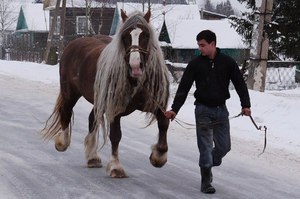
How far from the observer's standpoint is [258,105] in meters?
13.7

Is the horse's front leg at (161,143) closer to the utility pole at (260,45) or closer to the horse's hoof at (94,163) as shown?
the horse's hoof at (94,163)

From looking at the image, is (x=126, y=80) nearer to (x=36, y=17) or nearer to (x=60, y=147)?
(x=60, y=147)

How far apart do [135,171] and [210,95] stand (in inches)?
65.5

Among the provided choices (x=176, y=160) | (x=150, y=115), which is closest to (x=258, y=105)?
(x=176, y=160)

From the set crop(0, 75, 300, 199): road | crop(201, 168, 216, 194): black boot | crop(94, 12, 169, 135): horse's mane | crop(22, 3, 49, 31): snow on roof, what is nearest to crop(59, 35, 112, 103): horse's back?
crop(94, 12, 169, 135): horse's mane

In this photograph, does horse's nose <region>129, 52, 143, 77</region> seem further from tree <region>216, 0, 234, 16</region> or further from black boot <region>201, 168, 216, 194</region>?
tree <region>216, 0, 234, 16</region>

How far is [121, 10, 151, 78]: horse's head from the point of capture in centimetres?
610

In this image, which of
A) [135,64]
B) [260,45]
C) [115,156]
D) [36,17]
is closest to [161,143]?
[115,156]

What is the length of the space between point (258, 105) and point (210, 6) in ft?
457

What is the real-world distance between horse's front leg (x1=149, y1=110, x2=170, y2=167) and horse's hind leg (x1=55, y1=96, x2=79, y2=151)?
1791 mm

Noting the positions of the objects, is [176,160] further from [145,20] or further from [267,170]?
[145,20]

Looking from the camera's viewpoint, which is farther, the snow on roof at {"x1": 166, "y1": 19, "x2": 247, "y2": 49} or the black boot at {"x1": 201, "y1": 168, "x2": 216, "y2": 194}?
the snow on roof at {"x1": 166, "y1": 19, "x2": 247, "y2": 49}

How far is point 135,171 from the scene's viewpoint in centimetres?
721

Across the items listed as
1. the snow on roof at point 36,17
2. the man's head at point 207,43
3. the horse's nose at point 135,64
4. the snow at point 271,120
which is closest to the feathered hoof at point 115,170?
the horse's nose at point 135,64
